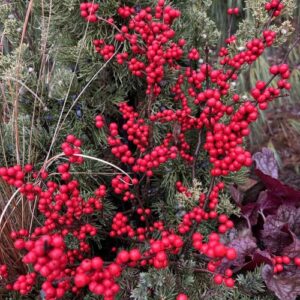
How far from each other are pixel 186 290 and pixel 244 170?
18.0 inches

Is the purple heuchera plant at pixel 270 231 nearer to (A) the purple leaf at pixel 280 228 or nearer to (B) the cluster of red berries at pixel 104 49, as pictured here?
(A) the purple leaf at pixel 280 228

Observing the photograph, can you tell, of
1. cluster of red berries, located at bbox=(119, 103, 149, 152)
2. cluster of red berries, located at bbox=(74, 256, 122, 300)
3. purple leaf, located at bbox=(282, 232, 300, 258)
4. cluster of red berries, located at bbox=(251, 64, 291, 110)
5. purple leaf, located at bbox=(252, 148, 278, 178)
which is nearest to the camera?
cluster of red berries, located at bbox=(74, 256, 122, 300)

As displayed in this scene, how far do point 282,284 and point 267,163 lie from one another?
49 cm

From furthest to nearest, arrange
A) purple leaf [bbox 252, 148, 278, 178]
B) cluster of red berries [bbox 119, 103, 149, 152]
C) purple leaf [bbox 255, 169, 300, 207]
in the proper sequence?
purple leaf [bbox 252, 148, 278, 178] < purple leaf [bbox 255, 169, 300, 207] < cluster of red berries [bbox 119, 103, 149, 152]

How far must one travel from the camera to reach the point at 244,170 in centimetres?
118

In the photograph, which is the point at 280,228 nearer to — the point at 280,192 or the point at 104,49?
the point at 280,192

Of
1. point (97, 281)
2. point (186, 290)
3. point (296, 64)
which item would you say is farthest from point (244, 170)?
point (296, 64)

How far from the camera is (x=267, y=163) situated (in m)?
1.31

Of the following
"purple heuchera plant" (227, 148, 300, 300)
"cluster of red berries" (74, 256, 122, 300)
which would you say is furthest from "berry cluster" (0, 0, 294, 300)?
"purple heuchera plant" (227, 148, 300, 300)

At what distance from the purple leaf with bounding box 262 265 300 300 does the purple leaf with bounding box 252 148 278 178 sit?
0.40 m

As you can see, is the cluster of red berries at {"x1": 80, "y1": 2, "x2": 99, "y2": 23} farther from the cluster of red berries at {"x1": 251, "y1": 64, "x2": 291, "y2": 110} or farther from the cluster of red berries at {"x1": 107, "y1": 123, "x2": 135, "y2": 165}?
the cluster of red berries at {"x1": 251, "y1": 64, "x2": 291, "y2": 110}

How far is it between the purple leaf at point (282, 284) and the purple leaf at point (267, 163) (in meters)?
0.40

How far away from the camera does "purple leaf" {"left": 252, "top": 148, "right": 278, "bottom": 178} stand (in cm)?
129

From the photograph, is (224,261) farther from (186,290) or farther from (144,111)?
(144,111)
